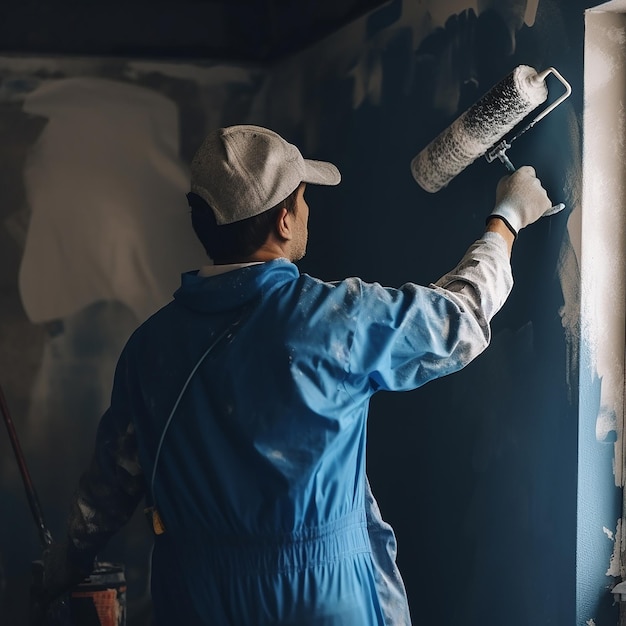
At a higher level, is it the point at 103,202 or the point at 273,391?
the point at 103,202

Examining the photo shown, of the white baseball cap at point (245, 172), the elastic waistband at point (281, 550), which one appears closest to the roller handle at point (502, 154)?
the white baseball cap at point (245, 172)

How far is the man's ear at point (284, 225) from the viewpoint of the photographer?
5.80 ft

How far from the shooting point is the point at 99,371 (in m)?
3.27

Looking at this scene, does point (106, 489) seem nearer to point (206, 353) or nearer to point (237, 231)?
point (206, 353)

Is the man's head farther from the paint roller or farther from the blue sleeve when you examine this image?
the paint roller

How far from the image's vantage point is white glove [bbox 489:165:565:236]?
1.84 meters

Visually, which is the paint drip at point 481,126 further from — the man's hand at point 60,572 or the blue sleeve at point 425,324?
the man's hand at point 60,572

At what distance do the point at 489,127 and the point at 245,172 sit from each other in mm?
493

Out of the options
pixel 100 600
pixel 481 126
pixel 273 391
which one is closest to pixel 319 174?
pixel 481 126

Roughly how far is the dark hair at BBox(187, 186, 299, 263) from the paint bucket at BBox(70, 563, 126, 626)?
41.8 inches

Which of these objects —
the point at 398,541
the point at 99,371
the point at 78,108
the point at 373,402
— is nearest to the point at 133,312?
the point at 99,371

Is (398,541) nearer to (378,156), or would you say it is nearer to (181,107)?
(378,156)

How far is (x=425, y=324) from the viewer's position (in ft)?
5.41

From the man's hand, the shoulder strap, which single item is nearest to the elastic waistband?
the shoulder strap
